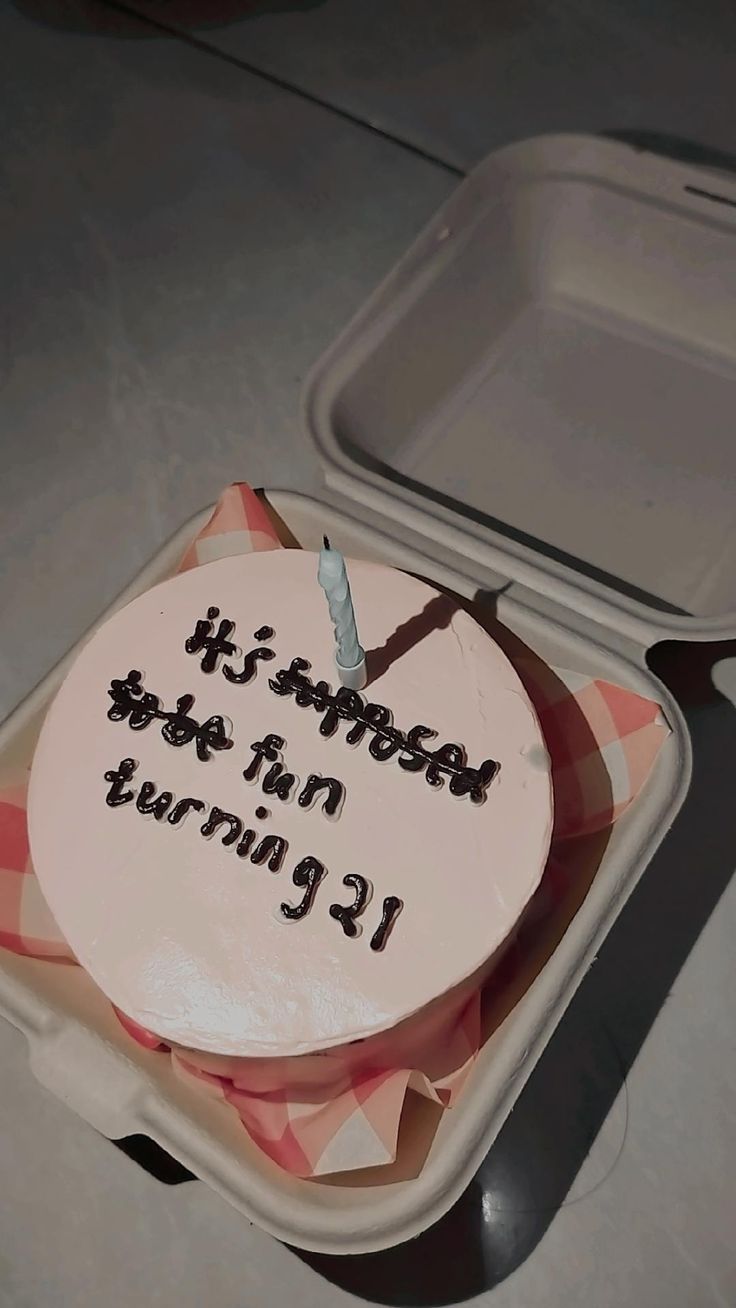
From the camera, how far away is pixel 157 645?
25.2 inches

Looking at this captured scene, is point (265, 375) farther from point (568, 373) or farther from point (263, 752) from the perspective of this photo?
point (263, 752)

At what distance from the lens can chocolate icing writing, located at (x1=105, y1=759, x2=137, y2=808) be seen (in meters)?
0.59

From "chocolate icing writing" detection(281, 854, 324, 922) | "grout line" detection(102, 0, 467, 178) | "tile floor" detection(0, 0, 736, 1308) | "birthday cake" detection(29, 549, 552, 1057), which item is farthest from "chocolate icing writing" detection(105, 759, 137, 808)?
"grout line" detection(102, 0, 467, 178)

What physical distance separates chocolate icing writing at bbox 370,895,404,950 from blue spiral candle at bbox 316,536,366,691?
0.39ft

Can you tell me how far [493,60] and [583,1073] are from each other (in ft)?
3.35

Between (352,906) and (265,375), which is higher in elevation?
(265,375)

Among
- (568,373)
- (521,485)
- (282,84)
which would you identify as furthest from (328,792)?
(282,84)

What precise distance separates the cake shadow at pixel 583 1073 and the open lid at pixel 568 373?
15 cm

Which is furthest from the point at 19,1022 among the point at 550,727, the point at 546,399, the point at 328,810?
the point at 546,399

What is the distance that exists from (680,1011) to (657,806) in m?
0.15

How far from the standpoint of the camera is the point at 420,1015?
1.79 feet

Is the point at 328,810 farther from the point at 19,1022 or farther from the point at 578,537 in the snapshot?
the point at 578,537

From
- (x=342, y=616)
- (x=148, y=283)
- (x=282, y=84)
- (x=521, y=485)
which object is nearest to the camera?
(x=342, y=616)

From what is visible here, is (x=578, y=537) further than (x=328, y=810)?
Yes
